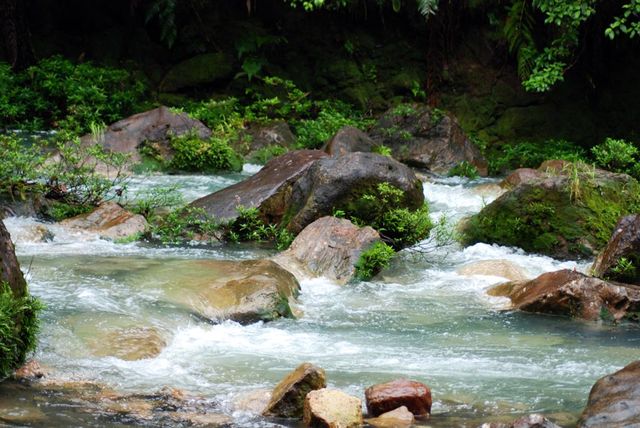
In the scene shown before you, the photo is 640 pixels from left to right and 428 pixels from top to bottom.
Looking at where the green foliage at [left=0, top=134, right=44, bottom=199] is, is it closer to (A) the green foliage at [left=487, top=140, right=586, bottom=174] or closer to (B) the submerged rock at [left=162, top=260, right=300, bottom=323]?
(B) the submerged rock at [left=162, top=260, right=300, bottom=323]

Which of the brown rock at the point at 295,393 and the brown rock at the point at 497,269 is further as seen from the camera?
the brown rock at the point at 497,269

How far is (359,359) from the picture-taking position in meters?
7.03

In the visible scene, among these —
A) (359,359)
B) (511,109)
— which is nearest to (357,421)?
(359,359)

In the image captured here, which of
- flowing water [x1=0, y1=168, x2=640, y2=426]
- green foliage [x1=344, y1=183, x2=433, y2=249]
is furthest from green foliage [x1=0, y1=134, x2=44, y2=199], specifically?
green foliage [x1=344, y1=183, x2=433, y2=249]

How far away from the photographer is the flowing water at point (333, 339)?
6266 millimetres

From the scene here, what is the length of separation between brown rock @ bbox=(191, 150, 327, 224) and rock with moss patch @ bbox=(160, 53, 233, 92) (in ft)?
25.4

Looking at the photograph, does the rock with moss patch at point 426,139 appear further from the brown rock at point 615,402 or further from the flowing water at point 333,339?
the brown rock at point 615,402

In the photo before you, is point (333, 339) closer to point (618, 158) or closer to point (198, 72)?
point (618, 158)

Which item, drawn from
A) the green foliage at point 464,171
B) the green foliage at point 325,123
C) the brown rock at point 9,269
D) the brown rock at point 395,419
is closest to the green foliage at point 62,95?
the green foliage at point 325,123

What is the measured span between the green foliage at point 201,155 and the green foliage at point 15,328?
342 inches

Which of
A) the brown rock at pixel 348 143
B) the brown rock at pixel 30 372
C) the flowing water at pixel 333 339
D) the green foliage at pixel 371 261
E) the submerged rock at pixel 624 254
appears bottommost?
the brown rock at pixel 30 372

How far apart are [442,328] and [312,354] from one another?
5.00 ft

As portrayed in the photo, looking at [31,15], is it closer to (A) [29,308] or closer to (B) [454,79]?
(B) [454,79]

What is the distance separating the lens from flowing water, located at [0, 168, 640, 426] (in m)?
6.27
